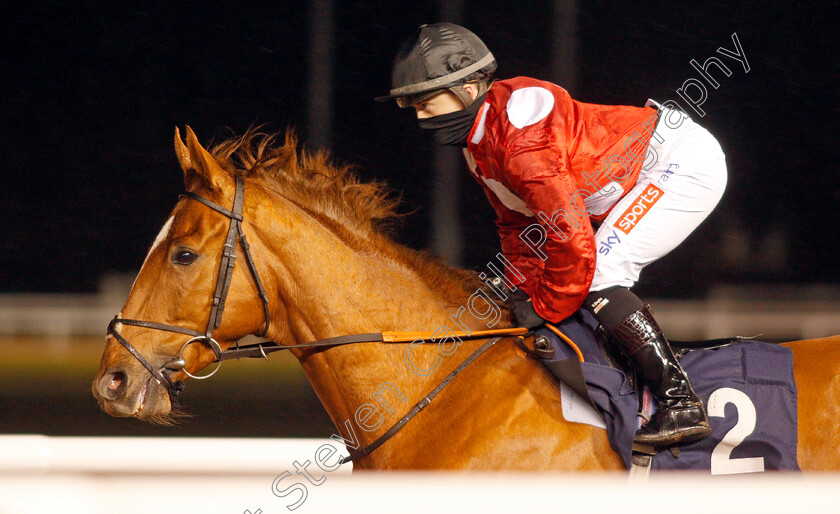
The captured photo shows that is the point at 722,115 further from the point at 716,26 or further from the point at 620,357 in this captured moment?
the point at 620,357

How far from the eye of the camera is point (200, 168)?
2.11 metres

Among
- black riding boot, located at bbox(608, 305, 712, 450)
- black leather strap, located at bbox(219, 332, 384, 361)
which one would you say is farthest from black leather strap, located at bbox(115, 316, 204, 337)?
black riding boot, located at bbox(608, 305, 712, 450)

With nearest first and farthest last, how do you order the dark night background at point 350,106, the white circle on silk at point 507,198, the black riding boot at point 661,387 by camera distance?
the black riding boot at point 661,387
the white circle on silk at point 507,198
the dark night background at point 350,106

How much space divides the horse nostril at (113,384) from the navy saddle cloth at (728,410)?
1172mm

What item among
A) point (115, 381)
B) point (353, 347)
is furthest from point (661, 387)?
point (115, 381)

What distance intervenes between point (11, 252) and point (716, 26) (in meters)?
18.5

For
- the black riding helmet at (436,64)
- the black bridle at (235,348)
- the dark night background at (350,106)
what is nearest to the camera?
the black bridle at (235,348)

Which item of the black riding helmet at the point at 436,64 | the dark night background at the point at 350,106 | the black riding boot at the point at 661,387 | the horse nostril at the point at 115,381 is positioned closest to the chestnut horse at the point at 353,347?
the horse nostril at the point at 115,381

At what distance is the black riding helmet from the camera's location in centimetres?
213

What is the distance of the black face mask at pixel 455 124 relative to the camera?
2150 mm

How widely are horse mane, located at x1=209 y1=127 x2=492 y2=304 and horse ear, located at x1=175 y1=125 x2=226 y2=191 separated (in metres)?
0.11

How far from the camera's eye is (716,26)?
14.9 m

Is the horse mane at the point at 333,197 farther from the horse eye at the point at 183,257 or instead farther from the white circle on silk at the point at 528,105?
the white circle on silk at the point at 528,105

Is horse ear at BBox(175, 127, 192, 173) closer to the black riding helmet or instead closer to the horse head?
the horse head
